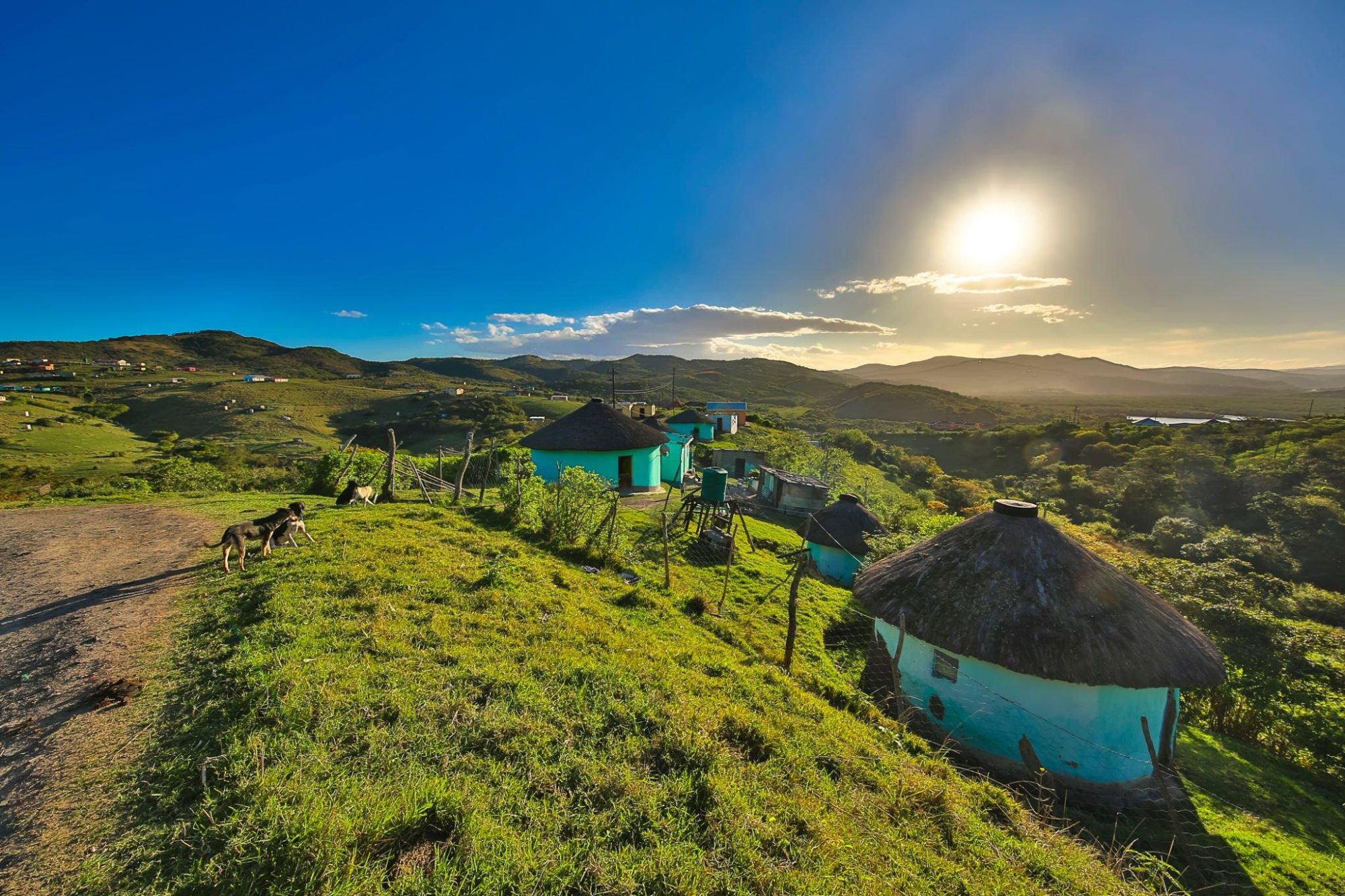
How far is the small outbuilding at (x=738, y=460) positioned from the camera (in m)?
32.6

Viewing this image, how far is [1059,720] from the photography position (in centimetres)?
683

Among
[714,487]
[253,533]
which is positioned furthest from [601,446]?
[253,533]

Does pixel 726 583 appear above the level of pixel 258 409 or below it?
below

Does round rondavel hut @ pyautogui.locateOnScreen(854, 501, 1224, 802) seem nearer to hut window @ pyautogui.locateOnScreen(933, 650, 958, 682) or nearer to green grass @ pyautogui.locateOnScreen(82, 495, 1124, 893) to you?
hut window @ pyautogui.locateOnScreen(933, 650, 958, 682)

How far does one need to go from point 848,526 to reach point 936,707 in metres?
10.2

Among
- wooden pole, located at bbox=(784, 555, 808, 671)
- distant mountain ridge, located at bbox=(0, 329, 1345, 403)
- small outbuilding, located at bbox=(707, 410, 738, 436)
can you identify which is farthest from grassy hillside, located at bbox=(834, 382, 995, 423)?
wooden pole, located at bbox=(784, 555, 808, 671)

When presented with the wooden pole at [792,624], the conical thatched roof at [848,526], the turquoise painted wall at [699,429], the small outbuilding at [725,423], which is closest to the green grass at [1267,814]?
the wooden pole at [792,624]

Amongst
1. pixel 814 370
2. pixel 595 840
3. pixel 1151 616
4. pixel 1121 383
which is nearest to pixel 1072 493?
pixel 1151 616

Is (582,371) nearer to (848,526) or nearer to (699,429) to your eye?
(699,429)

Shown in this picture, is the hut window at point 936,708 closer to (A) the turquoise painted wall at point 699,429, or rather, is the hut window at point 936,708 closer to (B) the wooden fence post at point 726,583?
(B) the wooden fence post at point 726,583

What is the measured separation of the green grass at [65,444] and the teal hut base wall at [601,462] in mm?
22308

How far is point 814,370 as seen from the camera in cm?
18175

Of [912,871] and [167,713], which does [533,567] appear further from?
[912,871]

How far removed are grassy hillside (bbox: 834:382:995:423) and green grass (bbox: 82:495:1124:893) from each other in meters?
105
